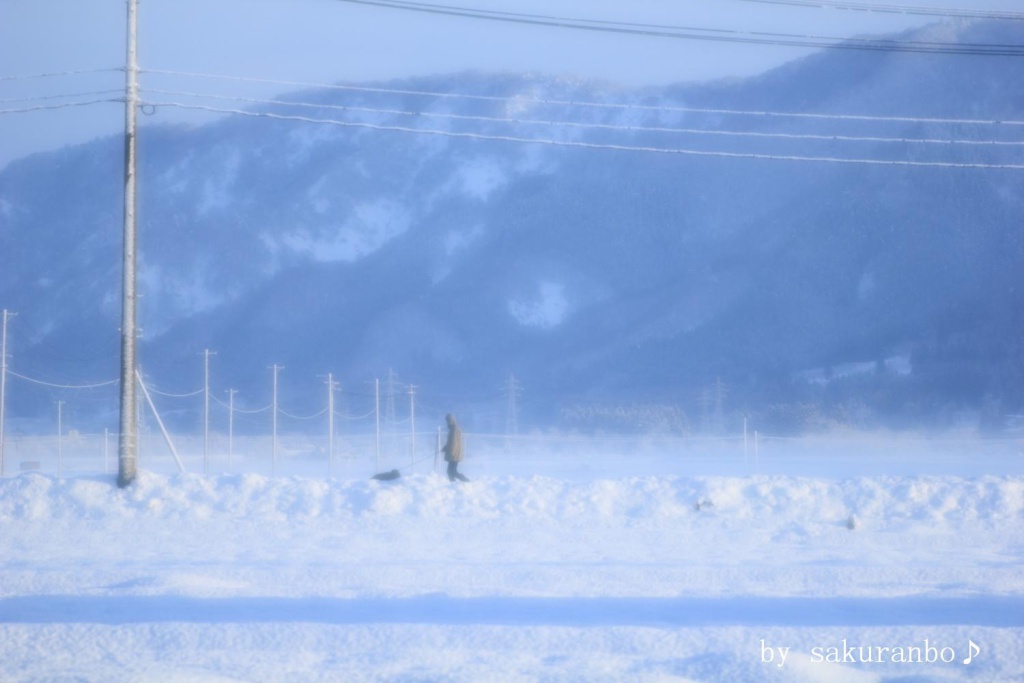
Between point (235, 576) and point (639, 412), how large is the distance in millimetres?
133401

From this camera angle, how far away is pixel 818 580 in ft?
37.0

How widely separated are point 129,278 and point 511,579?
1018cm

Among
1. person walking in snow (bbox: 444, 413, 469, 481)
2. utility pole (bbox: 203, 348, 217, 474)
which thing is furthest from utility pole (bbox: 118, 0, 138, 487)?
utility pole (bbox: 203, 348, 217, 474)

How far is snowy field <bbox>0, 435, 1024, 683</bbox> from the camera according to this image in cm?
784

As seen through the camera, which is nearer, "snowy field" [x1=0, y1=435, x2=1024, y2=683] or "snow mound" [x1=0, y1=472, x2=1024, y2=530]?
"snowy field" [x1=0, y1=435, x2=1024, y2=683]

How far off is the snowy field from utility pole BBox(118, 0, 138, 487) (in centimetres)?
92

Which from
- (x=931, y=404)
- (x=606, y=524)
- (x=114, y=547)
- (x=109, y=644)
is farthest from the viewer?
(x=931, y=404)

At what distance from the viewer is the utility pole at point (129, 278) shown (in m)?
17.8

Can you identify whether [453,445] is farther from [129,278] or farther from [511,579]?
[511,579]

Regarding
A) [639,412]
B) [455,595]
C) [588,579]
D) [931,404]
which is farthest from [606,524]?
[931,404]

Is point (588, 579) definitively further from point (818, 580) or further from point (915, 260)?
point (915, 260)

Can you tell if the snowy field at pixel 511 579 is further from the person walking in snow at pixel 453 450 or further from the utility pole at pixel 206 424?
the utility pole at pixel 206 424

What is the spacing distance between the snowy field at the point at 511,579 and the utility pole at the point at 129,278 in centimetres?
92

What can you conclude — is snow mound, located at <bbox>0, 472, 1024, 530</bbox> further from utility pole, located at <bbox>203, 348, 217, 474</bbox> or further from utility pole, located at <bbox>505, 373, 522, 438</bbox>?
utility pole, located at <bbox>505, 373, 522, 438</bbox>
